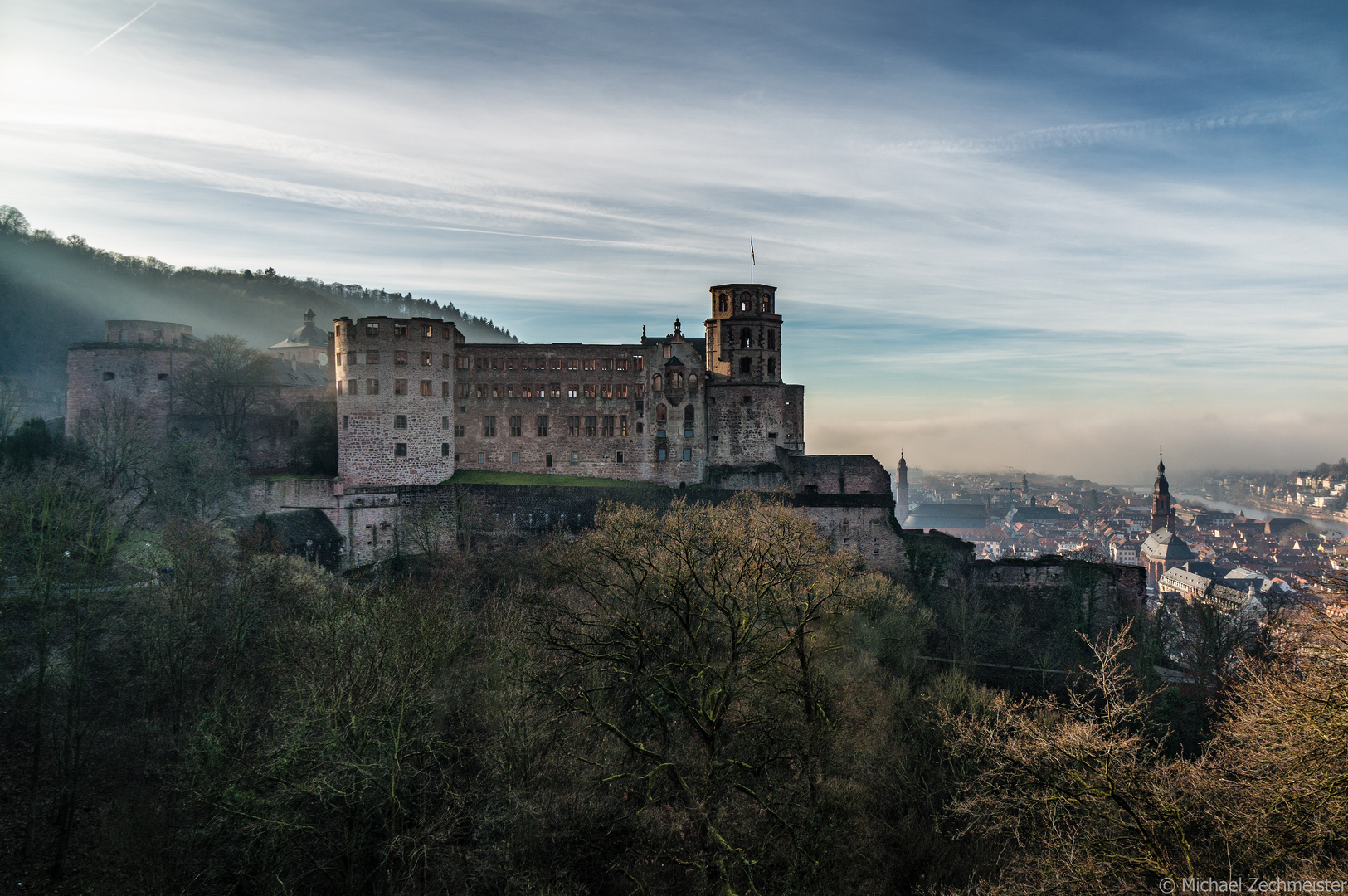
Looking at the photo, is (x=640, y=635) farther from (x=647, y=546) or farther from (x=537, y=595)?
(x=537, y=595)

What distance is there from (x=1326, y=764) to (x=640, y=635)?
14784 mm

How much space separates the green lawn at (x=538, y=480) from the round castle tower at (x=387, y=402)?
236cm

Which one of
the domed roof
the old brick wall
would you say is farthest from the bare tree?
the domed roof

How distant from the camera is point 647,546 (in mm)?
24922

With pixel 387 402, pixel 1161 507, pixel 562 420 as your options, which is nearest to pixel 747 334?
pixel 562 420

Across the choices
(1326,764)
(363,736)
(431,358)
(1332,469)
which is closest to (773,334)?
(431,358)

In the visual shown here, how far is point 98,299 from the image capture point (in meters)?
90.2

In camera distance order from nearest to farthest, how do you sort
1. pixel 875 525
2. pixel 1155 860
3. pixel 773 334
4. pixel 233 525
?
pixel 1155 860 < pixel 233 525 < pixel 875 525 < pixel 773 334

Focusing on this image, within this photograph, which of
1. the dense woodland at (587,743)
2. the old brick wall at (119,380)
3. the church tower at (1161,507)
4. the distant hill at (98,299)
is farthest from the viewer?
the church tower at (1161,507)

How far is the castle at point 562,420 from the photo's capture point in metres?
46.2

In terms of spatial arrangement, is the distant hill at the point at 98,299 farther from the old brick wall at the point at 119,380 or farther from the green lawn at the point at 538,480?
the green lawn at the point at 538,480

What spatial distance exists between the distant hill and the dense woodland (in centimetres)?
5648

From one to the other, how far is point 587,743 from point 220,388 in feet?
127

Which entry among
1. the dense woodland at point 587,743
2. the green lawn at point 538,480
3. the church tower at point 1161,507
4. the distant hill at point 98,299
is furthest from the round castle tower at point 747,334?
the church tower at point 1161,507
